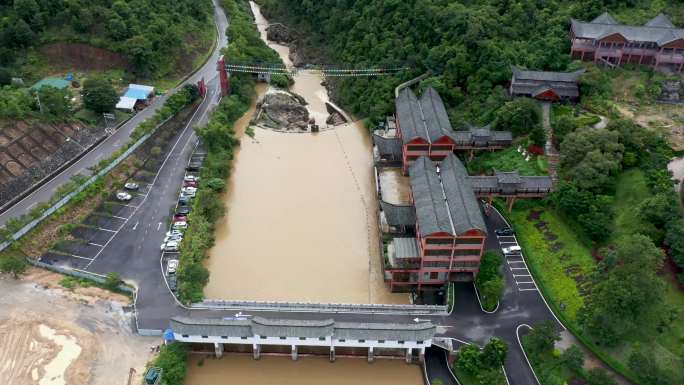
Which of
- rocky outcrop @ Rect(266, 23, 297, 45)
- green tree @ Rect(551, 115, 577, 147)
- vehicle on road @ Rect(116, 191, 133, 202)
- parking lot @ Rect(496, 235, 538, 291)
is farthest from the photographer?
rocky outcrop @ Rect(266, 23, 297, 45)

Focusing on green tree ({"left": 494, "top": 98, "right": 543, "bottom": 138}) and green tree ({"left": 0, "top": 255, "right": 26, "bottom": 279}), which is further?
green tree ({"left": 494, "top": 98, "right": 543, "bottom": 138})

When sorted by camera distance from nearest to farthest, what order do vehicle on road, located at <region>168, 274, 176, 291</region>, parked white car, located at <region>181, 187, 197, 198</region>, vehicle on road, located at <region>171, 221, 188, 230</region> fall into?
vehicle on road, located at <region>168, 274, 176, 291</region>, vehicle on road, located at <region>171, 221, 188, 230</region>, parked white car, located at <region>181, 187, 197, 198</region>

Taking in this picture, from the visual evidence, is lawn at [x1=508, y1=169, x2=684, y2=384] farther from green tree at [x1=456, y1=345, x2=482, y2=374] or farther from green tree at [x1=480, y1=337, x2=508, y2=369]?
green tree at [x1=456, y1=345, x2=482, y2=374]

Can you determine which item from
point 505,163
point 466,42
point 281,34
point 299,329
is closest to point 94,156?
point 299,329

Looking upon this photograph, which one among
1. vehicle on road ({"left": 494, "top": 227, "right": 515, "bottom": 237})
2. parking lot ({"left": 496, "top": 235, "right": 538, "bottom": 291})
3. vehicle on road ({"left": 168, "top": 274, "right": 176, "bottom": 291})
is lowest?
parking lot ({"left": 496, "top": 235, "right": 538, "bottom": 291})

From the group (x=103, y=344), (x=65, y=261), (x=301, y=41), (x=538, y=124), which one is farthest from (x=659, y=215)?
(x=301, y=41)

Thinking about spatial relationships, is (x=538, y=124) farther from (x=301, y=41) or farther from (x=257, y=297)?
(x=301, y=41)

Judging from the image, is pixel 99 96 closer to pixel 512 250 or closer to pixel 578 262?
pixel 512 250

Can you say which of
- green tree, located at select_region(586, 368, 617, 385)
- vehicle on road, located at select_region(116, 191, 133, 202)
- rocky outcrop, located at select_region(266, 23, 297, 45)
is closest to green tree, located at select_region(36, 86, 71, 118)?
vehicle on road, located at select_region(116, 191, 133, 202)
